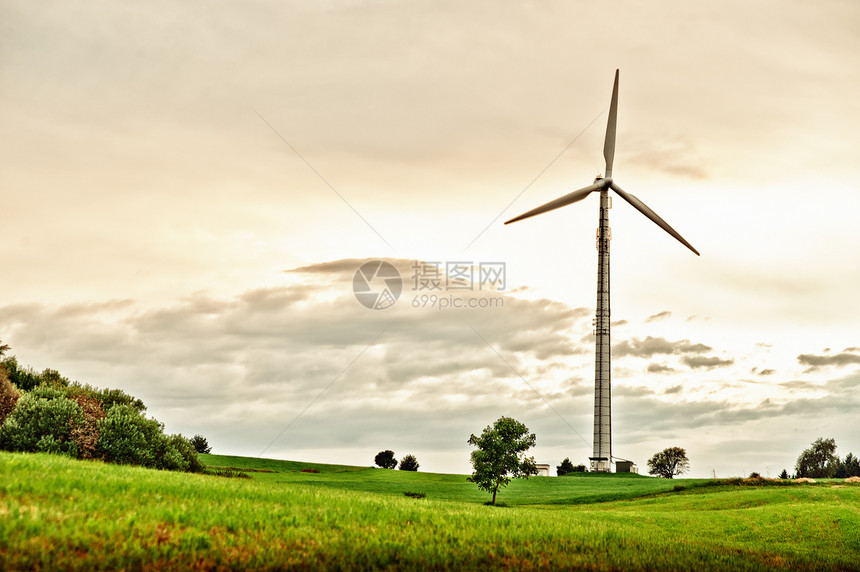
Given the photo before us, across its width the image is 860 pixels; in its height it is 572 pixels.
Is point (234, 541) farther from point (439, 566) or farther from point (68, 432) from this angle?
point (68, 432)

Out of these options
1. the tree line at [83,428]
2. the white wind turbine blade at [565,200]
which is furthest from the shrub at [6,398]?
the white wind turbine blade at [565,200]

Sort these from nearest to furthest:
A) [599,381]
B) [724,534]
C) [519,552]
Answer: [519,552]
[724,534]
[599,381]

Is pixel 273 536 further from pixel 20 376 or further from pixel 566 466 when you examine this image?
pixel 566 466

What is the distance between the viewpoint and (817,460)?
606ft

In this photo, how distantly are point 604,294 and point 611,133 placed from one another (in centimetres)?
2405

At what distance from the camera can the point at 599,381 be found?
11056 centimetres

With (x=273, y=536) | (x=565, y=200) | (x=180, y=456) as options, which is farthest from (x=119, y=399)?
(x=565, y=200)

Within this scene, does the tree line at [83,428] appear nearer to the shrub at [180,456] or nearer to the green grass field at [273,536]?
the shrub at [180,456]

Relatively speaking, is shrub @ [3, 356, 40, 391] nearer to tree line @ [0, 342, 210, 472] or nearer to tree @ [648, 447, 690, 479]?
tree line @ [0, 342, 210, 472]

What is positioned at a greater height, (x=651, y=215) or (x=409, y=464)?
(x=651, y=215)

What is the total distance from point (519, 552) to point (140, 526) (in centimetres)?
→ 1056

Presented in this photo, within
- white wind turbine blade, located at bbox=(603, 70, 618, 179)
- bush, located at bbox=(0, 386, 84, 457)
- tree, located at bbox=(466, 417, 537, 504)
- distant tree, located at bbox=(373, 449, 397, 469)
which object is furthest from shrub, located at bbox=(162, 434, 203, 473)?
distant tree, located at bbox=(373, 449, 397, 469)

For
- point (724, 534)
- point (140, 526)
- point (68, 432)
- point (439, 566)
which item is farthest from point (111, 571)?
point (724, 534)

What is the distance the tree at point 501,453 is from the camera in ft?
211
